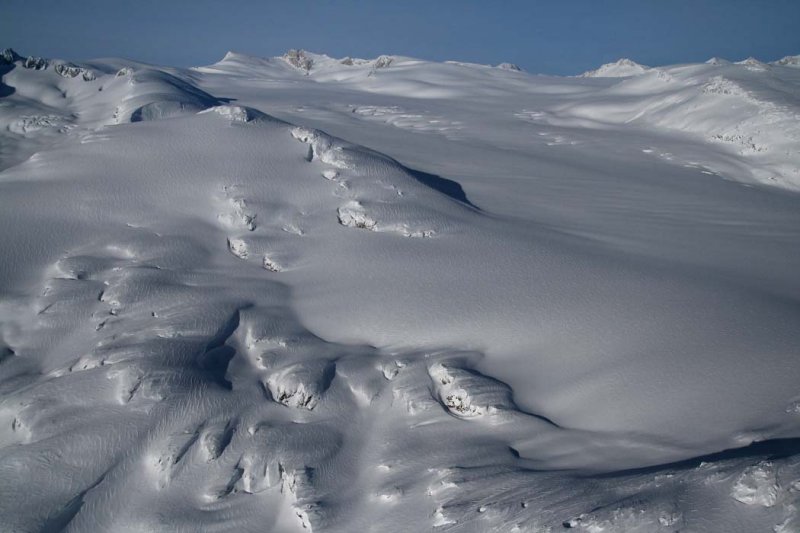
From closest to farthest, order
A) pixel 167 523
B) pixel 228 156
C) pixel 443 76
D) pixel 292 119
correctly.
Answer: pixel 167 523 → pixel 228 156 → pixel 292 119 → pixel 443 76

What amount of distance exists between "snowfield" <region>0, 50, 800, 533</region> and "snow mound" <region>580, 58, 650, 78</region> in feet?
168

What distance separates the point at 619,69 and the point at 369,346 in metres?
61.2

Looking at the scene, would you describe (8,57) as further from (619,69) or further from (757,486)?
(619,69)

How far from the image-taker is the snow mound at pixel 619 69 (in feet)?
183

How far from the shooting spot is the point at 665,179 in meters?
12.1

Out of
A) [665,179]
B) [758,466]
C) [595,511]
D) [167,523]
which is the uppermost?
[665,179]

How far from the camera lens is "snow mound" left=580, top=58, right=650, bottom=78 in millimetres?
55694

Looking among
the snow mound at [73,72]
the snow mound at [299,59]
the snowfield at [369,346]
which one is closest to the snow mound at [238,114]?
the snowfield at [369,346]

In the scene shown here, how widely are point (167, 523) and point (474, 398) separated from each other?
238 cm

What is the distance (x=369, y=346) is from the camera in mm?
5375

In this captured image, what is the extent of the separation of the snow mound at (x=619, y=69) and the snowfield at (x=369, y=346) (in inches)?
2015

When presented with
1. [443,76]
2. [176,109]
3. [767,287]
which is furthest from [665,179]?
[443,76]

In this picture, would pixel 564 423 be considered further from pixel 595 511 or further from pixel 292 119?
pixel 292 119

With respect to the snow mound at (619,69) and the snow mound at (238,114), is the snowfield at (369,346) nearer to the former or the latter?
the snow mound at (238,114)
